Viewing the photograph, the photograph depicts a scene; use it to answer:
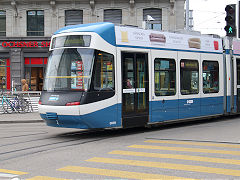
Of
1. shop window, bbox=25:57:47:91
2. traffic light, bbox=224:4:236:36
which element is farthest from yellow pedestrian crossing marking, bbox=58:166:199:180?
shop window, bbox=25:57:47:91

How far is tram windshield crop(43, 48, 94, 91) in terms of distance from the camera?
1002 cm

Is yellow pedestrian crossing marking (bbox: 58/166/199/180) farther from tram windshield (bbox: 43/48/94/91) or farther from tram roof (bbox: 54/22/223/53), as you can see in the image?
tram roof (bbox: 54/22/223/53)

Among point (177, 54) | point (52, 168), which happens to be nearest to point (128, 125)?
point (177, 54)

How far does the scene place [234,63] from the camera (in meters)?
15.5

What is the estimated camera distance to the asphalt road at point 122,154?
6.31 m

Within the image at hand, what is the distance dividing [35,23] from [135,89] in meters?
19.0

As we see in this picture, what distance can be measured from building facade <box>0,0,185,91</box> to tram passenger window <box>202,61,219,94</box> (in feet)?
44.5

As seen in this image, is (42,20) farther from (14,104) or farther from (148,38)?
(148,38)

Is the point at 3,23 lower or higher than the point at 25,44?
higher

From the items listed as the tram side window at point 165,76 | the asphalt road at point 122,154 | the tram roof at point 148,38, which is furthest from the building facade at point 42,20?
the asphalt road at point 122,154

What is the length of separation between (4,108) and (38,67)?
942 centimetres

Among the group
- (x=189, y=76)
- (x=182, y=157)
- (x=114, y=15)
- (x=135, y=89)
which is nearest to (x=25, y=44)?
(x=114, y=15)

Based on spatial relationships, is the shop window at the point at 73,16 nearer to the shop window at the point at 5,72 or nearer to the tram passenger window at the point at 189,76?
the shop window at the point at 5,72

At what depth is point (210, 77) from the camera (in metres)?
14.2
